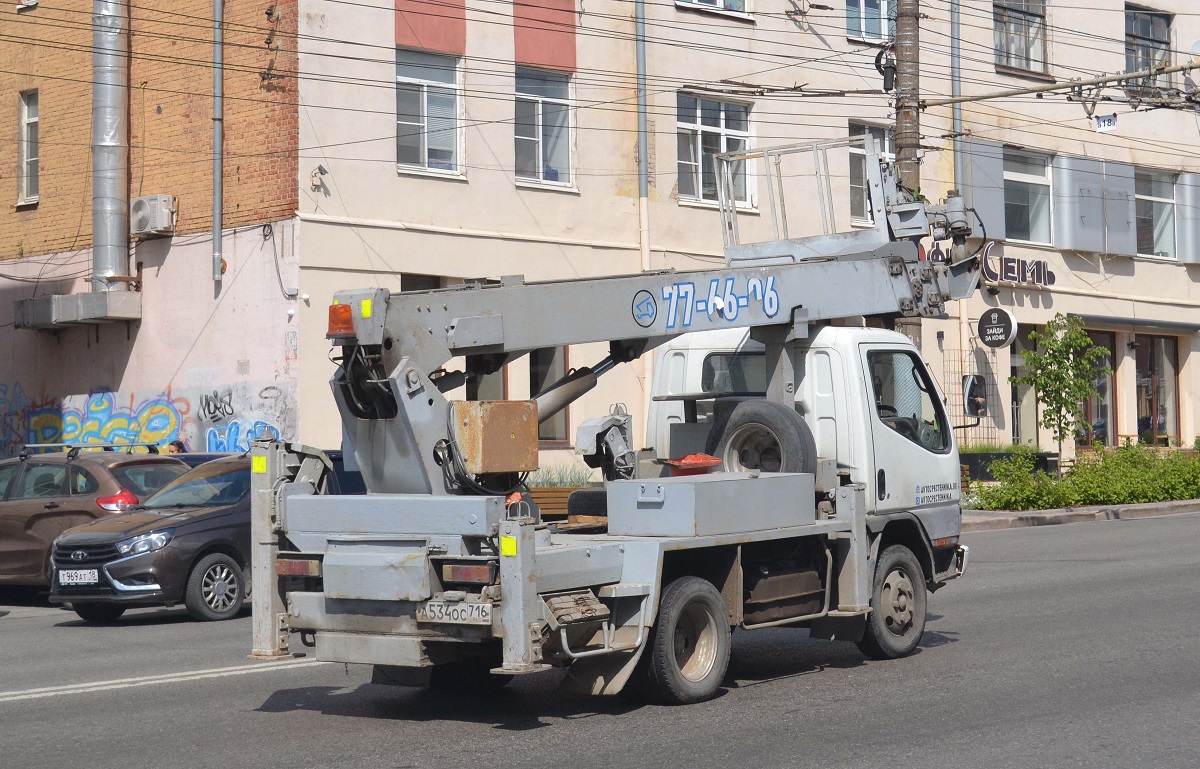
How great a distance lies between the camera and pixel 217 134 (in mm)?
22438

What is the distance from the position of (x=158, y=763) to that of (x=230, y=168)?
1637 centimetres

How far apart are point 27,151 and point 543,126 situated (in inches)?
362

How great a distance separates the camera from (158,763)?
7.43m

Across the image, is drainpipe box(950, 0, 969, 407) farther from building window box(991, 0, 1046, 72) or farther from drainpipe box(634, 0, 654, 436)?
drainpipe box(634, 0, 654, 436)

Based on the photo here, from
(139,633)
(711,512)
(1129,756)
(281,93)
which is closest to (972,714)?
(1129,756)

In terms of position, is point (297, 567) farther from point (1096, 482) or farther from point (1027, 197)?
point (1027, 197)

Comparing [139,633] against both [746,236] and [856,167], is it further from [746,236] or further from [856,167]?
[856,167]

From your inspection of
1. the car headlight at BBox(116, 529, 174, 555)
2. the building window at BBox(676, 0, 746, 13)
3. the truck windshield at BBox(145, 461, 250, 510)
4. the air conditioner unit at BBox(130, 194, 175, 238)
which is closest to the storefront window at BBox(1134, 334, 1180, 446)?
the building window at BBox(676, 0, 746, 13)

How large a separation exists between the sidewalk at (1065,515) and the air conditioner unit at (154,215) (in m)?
13.1

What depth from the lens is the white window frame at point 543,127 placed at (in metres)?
24.4

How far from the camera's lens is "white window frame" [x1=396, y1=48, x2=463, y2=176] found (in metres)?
22.9

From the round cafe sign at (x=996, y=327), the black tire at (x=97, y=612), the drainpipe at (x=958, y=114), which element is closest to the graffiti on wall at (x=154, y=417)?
the black tire at (x=97, y=612)

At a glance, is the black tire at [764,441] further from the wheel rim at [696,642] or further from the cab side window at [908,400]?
the wheel rim at [696,642]

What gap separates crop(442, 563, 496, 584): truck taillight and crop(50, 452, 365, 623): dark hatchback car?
266 inches
